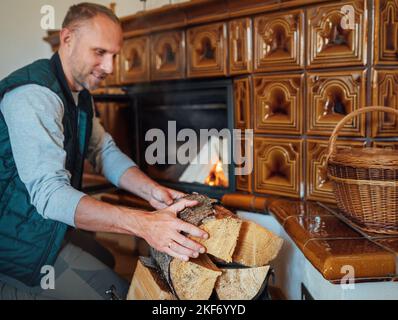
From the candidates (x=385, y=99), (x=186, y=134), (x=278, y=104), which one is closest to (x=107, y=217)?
(x=278, y=104)

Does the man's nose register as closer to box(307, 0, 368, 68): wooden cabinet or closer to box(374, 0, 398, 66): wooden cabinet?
→ box(307, 0, 368, 68): wooden cabinet

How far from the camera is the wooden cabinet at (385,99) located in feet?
4.28

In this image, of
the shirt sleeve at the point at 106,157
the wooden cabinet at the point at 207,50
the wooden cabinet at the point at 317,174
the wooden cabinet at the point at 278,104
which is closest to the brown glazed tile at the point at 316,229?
the wooden cabinet at the point at 317,174

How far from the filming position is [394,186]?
3.34 ft

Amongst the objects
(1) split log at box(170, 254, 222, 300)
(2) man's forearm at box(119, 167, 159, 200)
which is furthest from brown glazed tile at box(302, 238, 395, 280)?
(2) man's forearm at box(119, 167, 159, 200)

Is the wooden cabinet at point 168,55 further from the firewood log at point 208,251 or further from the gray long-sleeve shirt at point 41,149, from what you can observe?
the firewood log at point 208,251

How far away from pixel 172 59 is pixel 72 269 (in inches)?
41.7

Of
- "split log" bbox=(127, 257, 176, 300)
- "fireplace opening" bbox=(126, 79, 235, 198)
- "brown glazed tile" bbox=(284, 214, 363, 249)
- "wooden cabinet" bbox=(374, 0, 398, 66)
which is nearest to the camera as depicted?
"split log" bbox=(127, 257, 176, 300)

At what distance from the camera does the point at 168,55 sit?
1.85 meters

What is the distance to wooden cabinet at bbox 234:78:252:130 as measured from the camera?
5.21 ft

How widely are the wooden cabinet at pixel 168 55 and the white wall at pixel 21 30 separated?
0.46 m

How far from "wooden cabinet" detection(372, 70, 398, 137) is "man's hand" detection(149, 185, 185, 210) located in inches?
27.6
